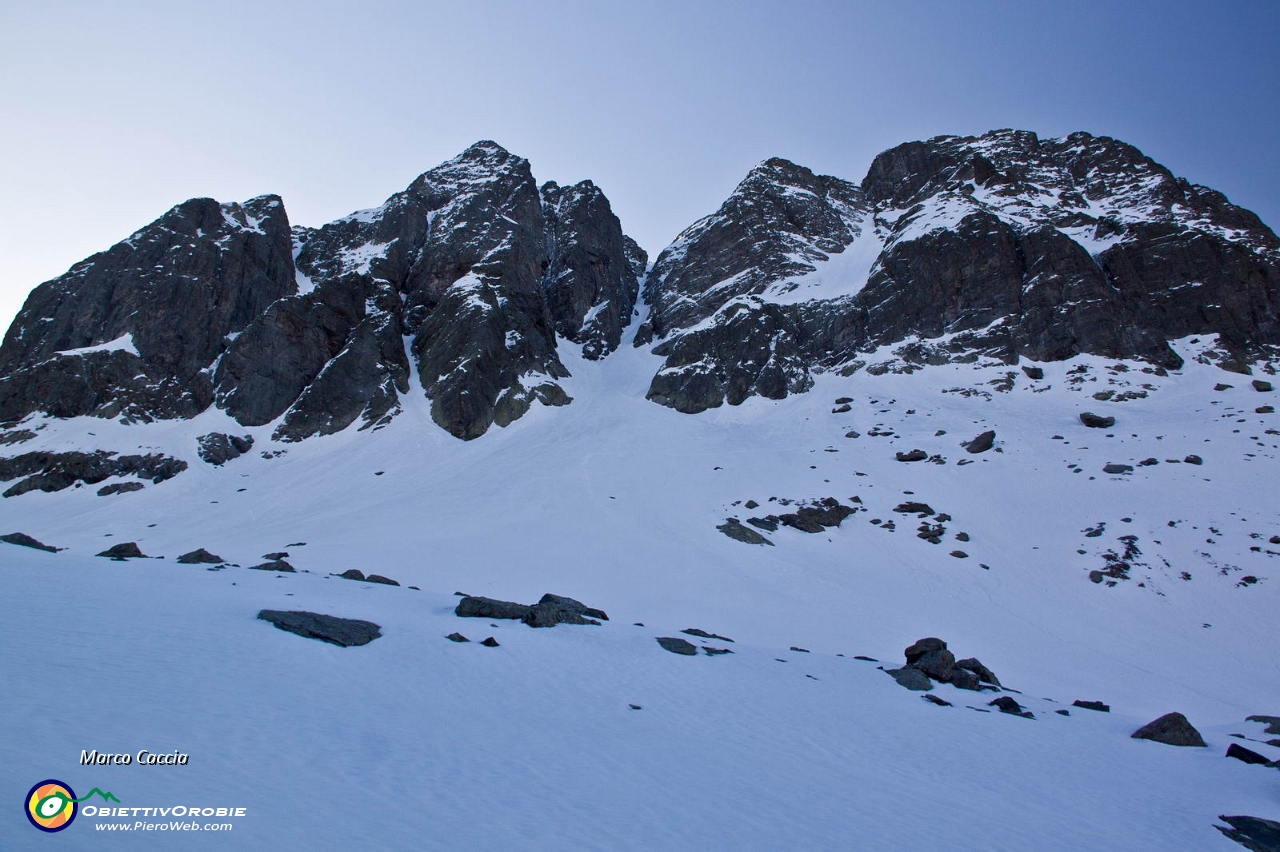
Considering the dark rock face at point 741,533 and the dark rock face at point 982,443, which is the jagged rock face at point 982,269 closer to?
the dark rock face at point 982,443

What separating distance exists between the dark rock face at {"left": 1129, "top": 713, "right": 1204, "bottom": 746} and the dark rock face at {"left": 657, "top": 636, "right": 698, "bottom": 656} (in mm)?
9717

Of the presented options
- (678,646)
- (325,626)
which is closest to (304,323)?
(325,626)

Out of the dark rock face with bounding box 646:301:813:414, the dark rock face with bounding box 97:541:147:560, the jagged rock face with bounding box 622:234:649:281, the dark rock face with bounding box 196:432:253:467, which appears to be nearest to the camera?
A: the dark rock face with bounding box 97:541:147:560

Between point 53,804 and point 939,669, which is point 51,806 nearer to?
point 53,804

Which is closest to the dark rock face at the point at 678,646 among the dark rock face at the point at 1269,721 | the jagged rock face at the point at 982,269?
the dark rock face at the point at 1269,721

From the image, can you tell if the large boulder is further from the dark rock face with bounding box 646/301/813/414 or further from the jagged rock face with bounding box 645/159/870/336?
the jagged rock face with bounding box 645/159/870/336

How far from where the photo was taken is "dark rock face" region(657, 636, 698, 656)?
14352mm

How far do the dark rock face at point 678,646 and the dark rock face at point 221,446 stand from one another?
165 ft

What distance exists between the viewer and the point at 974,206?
6762cm

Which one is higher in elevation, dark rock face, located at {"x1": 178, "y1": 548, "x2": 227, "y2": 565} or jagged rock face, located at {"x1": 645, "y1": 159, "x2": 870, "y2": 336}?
jagged rock face, located at {"x1": 645, "y1": 159, "x2": 870, "y2": 336}

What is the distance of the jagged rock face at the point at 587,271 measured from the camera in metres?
78.8

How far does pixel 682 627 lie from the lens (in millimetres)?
20938

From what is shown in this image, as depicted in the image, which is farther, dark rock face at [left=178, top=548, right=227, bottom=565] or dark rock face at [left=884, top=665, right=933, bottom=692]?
dark rock face at [left=178, top=548, right=227, bottom=565]

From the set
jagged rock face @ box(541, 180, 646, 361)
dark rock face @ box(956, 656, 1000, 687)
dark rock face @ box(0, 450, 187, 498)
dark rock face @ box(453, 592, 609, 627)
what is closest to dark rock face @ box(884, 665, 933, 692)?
dark rock face @ box(956, 656, 1000, 687)
